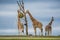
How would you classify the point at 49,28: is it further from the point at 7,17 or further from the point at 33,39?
the point at 7,17

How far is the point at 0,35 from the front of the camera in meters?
2.32

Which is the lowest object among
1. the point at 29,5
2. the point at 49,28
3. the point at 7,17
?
the point at 49,28

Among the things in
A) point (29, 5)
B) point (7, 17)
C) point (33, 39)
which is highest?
point (29, 5)

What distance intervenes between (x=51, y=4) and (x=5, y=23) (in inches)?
26.3

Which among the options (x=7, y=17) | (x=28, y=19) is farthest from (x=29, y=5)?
(x=7, y=17)

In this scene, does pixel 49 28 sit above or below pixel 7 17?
below

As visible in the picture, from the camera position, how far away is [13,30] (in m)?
2.31

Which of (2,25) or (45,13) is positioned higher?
(45,13)

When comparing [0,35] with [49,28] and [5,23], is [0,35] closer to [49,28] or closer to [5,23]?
[5,23]

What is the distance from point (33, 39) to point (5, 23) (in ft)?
1.42

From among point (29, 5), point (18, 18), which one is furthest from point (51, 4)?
point (18, 18)

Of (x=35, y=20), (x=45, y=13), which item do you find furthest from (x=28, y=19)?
(x=45, y=13)

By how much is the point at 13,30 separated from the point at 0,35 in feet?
0.61

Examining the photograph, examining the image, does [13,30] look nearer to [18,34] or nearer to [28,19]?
[18,34]
